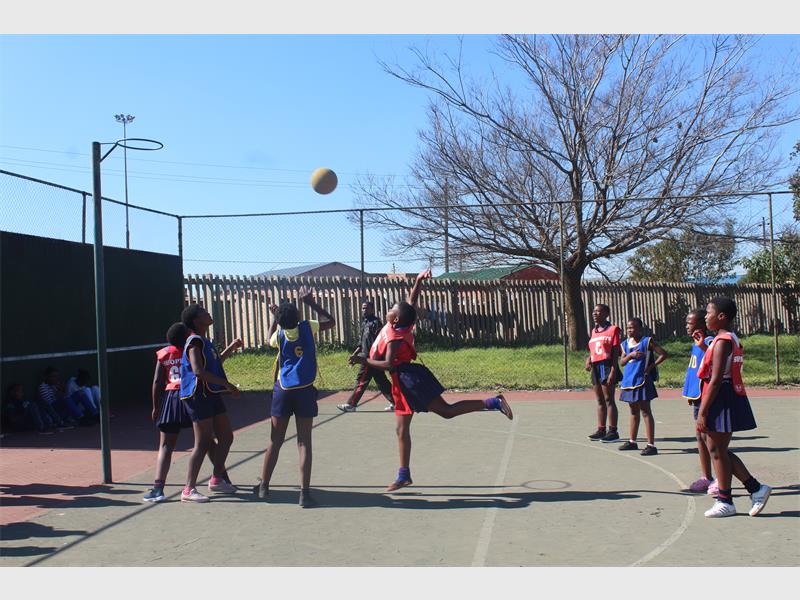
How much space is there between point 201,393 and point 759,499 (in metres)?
4.96

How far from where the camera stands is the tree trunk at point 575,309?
778 inches

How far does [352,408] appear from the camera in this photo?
1363 cm

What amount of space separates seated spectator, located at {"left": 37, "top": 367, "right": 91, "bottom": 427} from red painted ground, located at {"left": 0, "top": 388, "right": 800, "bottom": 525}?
306 millimetres

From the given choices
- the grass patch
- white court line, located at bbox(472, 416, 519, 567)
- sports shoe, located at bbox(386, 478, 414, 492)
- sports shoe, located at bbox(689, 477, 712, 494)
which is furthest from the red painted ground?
sports shoe, located at bbox(689, 477, 712, 494)

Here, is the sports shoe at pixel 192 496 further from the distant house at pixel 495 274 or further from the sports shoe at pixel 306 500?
the distant house at pixel 495 274

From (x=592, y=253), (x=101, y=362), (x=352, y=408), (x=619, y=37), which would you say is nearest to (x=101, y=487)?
(x=101, y=362)

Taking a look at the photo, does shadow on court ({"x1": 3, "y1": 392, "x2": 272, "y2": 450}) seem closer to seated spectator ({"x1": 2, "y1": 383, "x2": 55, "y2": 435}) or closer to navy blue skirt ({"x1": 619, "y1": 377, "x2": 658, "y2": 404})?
seated spectator ({"x1": 2, "y1": 383, "x2": 55, "y2": 435})

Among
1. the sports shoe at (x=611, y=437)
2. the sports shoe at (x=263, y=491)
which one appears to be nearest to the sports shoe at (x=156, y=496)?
the sports shoe at (x=263, y=491)

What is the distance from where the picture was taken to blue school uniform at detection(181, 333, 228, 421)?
24.1ft

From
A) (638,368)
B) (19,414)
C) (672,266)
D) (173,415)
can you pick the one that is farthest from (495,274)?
(173,415)

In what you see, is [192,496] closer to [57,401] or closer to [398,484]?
[398,484]

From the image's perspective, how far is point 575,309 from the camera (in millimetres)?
19766

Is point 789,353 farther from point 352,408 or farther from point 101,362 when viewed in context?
point 101,362

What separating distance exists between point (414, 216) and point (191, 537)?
43.5 ft
